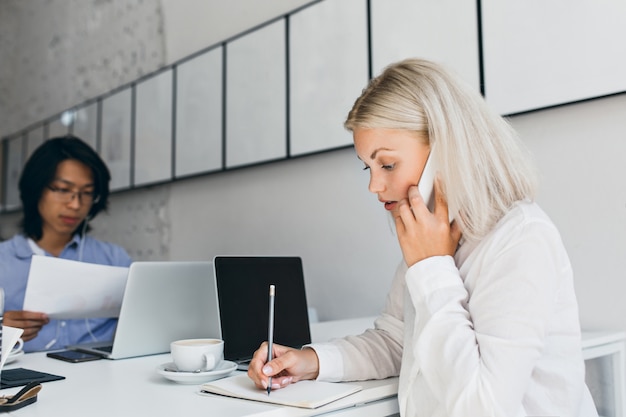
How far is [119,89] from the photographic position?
3506mm

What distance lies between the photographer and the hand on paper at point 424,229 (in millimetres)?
1020

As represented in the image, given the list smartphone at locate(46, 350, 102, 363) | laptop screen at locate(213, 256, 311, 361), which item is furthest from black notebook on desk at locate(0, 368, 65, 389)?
laptop screen at locate(213, 256, 311, 361)

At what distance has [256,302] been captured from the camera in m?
1.35

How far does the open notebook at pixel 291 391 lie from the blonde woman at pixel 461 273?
0.09 ft

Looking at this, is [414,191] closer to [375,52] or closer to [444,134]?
[444,134]

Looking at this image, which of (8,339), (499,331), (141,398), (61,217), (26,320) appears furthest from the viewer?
(61,217)

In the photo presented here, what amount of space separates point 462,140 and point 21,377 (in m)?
0.97

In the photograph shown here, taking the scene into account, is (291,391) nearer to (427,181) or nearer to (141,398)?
(141,398)

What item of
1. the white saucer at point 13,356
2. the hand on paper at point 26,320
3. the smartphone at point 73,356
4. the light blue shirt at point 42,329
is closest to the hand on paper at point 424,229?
the smartphone at point 73,356

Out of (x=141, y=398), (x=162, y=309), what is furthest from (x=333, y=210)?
(x=141, y=398)

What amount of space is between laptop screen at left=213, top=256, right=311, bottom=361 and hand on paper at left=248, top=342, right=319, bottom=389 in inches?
7.6

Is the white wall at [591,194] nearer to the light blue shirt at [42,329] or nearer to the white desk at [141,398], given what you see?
the white desk at [141,398]

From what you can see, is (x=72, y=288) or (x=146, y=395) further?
(x=72, y=288)

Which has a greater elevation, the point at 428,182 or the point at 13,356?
the point at 428,182
